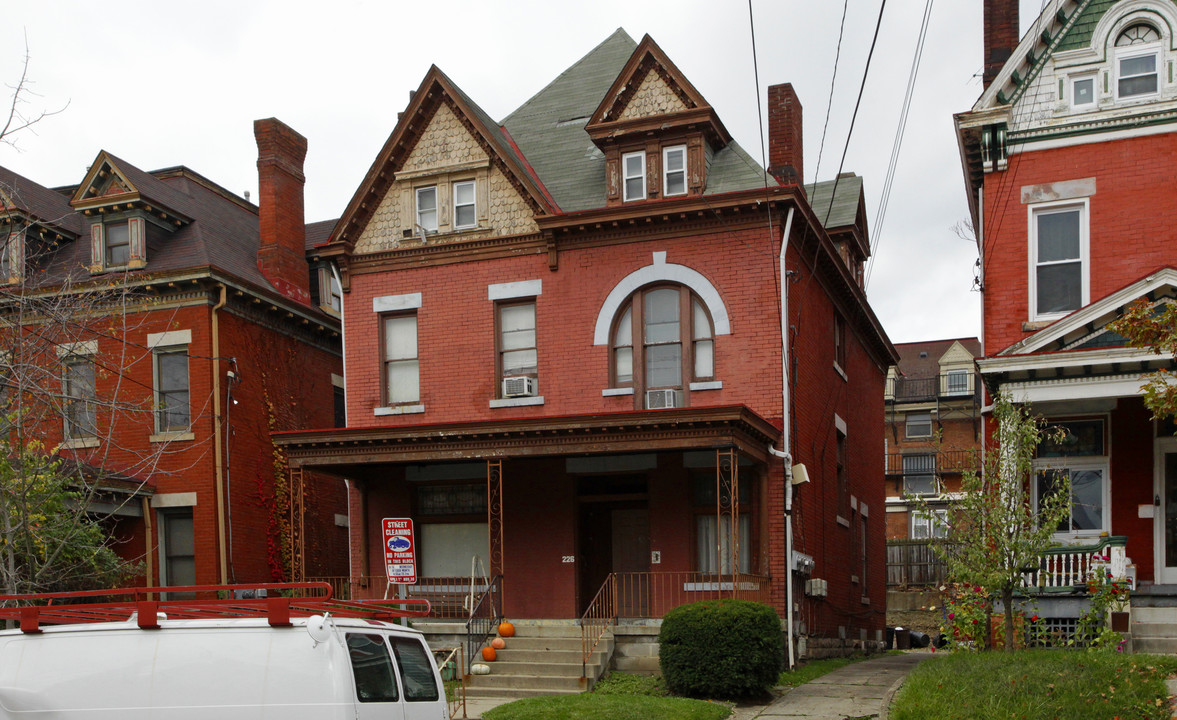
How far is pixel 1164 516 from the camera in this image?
1838 centimetres

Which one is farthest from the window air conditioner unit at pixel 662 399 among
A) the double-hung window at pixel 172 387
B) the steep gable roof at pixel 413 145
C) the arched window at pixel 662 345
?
the double-hung window at pixel 172 387

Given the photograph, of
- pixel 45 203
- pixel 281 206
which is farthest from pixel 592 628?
pixel 45 203

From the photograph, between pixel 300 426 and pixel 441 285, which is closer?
pixel 441 285

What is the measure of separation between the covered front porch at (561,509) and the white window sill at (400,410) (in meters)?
1.07

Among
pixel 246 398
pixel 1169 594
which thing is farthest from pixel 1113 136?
pixel 246 398

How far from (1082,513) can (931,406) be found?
35.4 m

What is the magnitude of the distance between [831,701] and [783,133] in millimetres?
12204

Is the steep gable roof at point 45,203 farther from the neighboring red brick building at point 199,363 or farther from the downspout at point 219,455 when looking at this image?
the downspout at point 219,455

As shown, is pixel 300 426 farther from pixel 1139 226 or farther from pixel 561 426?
pixel 1139 226

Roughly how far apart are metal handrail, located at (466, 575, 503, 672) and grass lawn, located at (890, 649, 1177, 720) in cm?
751

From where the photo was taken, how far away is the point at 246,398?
83.6 feet

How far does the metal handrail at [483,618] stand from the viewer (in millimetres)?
18969

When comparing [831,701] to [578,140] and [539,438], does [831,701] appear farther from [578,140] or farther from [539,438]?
[578,140]

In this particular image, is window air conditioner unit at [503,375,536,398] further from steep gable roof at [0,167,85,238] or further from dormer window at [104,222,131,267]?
steep gable roof at [0,167,85,238]
